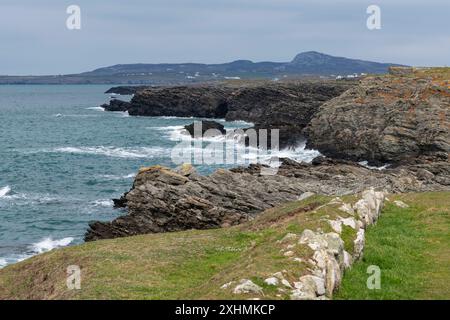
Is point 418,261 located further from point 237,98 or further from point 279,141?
point 237,98

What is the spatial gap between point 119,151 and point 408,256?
71.8m

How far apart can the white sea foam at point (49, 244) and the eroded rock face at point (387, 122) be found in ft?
110

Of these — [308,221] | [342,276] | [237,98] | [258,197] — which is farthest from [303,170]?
[237,98]

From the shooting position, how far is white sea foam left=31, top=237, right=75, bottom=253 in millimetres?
39188

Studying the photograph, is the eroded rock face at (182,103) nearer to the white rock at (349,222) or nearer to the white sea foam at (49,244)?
the white sea foam at (49,244)

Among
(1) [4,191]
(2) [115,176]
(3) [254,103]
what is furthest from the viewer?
(3) [254,103]

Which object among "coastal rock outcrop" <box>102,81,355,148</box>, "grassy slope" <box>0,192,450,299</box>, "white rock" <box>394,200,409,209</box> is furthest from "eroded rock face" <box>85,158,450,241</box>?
"coastal rock outcrop" <box>102,81,355,148</box>

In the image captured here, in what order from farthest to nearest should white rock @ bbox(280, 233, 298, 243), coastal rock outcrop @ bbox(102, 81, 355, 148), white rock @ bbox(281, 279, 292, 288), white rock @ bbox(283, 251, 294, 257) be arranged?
coastal rock outcrop @ bbox(102, 81, 355, 148) < white rock @ bbox(280, 233, 298, 243) < white rock @ bbox(283, 251, 294, 257) < white rock @ bbox(281, 279, 292, 288)

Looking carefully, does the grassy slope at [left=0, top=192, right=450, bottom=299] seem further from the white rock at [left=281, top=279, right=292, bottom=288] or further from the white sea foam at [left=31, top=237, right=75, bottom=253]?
the white sea foam at [left=31, top=237, right=75, bottom=253]

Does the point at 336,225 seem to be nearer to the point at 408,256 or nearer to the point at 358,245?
the point at 358,245

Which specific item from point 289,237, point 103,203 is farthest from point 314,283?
point 103,203

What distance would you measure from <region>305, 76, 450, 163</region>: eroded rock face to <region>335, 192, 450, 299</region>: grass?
29237 mm

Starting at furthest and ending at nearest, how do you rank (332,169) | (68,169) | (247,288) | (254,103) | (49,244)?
1. (254,103)
2. (68,169)
3. (332,169)
4. (49,244)
5. (247,288)

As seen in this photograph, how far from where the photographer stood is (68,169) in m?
71.9
